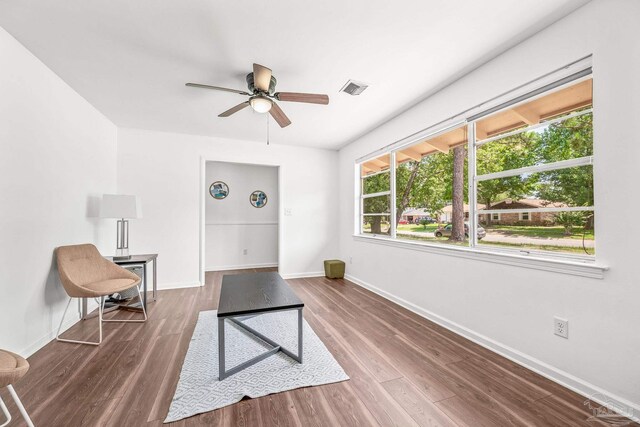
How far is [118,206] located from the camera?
315cm

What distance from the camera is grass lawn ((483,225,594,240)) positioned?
1.87 meters

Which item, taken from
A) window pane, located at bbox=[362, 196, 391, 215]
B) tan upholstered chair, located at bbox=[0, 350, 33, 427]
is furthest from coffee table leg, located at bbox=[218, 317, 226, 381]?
window pane, located at bbox=[362, 196, 391, 215]

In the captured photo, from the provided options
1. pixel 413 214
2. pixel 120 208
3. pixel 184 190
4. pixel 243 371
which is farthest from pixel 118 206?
pixel 413 214

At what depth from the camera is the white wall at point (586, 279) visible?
1.53 m

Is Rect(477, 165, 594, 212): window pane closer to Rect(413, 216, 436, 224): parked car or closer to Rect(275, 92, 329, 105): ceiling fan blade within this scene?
Rect(413, 216, 436, 224): parked car

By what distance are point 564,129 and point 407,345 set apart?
2102 mm

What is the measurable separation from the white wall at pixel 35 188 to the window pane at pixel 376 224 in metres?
3.87

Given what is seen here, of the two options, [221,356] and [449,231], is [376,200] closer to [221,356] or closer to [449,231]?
[449,231]

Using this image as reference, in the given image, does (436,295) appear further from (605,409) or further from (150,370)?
(150,370)

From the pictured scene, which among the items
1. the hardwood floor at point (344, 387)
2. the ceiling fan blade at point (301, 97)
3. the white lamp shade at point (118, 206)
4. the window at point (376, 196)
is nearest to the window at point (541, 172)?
the hardwood floor at point (344, 387)

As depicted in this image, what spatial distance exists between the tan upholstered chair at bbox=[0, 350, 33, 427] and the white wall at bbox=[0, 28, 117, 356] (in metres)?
1.08

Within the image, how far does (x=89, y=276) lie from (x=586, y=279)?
4.21m

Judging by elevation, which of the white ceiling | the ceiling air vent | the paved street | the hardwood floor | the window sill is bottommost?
the hardwood floor

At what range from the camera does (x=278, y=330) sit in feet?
8.70
